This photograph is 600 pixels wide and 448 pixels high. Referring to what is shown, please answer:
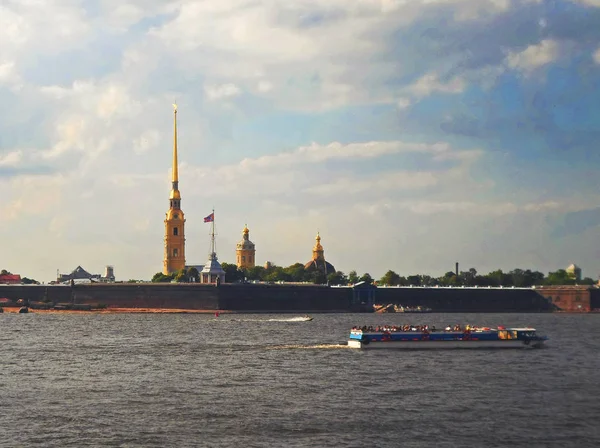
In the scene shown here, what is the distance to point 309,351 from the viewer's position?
6331 centimetres

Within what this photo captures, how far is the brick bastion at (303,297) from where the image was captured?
150750 mm

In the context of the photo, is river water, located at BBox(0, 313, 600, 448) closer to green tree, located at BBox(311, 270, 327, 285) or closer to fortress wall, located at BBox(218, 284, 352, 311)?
fortress wall, located at BBox(218, 284, 352, 311)

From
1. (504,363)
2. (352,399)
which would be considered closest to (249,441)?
(352,399)

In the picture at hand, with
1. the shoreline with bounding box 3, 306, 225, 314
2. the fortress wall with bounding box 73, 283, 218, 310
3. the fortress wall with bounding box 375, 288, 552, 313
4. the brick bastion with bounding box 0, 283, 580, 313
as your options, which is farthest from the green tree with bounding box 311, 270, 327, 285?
the shoreline with bounding box 3, 306, 225, 314

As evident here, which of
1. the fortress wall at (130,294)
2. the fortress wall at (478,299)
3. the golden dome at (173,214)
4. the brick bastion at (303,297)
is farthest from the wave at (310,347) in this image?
the golden dome at (173,214)

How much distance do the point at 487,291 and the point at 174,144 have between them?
6433 centimetres

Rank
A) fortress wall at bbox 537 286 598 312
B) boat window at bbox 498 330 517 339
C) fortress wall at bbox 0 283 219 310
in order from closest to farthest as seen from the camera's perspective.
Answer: boat window at bbox 498 330 517 339, fortress wall at bbox 0 283 219 310, fortress wall at bbox 537 286 598 312

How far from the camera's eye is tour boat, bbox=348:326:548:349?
6353cm

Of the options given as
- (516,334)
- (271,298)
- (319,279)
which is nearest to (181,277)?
(319,279)

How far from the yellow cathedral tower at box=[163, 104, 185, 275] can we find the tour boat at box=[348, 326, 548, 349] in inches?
5291

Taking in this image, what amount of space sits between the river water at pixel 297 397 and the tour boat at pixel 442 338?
3.86ft

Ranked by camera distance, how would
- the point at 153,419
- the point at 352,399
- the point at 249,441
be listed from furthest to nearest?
the point at 352,399 → the point at 153,419 → the point at 249,441

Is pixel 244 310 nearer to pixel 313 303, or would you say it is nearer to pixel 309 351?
pixel 313 303

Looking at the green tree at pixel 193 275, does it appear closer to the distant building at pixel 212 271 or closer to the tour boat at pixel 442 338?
the distant building at pixel 212 271
